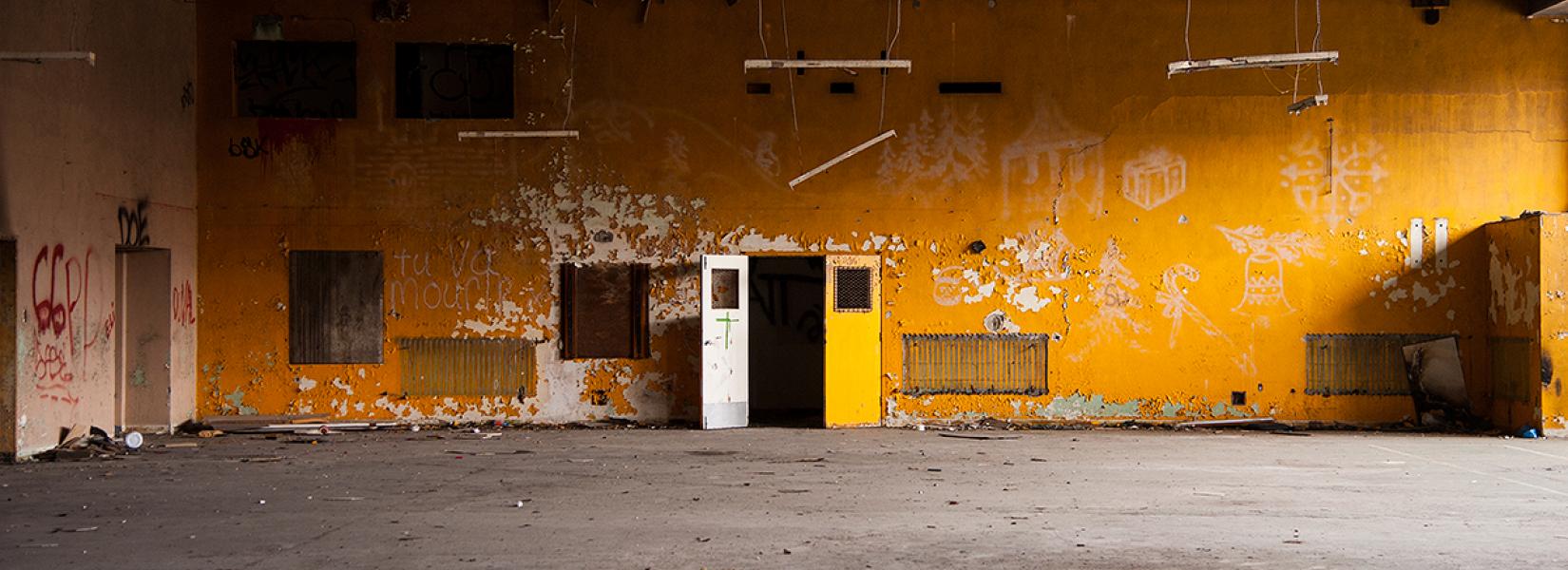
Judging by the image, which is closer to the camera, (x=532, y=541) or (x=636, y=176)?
(x=532, y=541)

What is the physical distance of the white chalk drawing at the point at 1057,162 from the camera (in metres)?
11.9

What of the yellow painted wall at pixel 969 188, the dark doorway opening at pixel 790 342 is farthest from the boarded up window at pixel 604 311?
the dark doorway opening at pixel 790 342

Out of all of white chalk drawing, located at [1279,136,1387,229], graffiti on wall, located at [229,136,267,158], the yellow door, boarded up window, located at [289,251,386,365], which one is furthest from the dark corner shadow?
graffiti on wall, located at [229,136,267,158]

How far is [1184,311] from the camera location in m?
11.9

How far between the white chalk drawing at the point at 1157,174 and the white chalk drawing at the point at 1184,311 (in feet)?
2.19

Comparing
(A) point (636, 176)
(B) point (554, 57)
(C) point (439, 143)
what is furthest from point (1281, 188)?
(C) point (439, 143)

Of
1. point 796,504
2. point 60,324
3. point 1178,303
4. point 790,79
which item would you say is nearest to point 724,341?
point 790,79

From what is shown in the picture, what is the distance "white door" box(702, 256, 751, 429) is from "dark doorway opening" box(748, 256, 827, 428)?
2.11 m

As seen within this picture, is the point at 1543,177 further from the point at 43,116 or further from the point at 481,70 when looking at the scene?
the point at 43,116

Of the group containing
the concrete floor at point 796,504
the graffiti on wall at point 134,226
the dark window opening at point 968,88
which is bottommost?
the concrete floor at point 796,504

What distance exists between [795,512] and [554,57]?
6.32 metres

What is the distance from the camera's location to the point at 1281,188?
11852 millimetres

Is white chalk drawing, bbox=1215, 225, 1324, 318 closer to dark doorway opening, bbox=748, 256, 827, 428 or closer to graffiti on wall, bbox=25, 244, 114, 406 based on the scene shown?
dark doorway opening, bbox=748, 256, 827, 428

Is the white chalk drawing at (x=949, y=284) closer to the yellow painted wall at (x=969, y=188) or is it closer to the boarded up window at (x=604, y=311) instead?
the yellow painted wall at (x=969, y=188)
